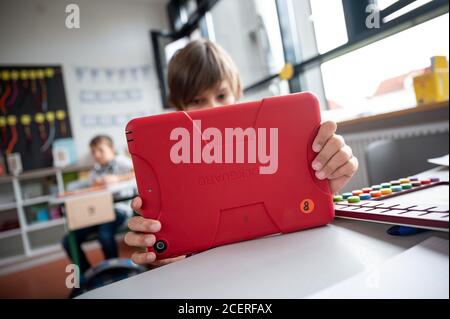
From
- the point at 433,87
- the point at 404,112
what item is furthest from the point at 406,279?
the point at 433,87

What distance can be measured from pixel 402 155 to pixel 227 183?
0.42 metres

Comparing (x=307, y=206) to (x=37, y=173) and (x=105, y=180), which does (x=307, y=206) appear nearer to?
(x=105, y=180)

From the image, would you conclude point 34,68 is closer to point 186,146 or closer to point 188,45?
point 188,45

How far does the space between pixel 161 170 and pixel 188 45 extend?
0.53m

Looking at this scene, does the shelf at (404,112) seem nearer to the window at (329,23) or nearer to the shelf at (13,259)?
the window at (329,23)

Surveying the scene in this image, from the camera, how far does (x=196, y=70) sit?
2.36 ft

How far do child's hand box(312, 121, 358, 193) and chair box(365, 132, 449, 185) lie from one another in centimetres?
14

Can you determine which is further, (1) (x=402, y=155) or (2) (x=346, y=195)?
(1) (x=402, y=155)

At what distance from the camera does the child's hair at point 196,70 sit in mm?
724

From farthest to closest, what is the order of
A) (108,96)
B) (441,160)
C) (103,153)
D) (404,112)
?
1. (108,96)
2. (103,153)
3. (404,112)
4. (441,160)

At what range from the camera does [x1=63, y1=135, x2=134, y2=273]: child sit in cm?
177

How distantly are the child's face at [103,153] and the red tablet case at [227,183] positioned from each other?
2019mm

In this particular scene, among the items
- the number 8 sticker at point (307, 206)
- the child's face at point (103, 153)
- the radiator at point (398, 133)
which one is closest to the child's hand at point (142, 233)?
the number 8 sticker at point (307, 206)
